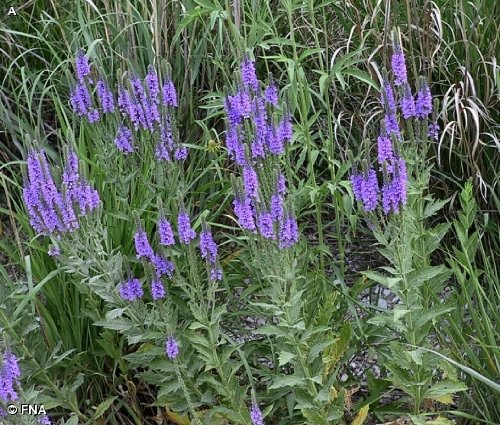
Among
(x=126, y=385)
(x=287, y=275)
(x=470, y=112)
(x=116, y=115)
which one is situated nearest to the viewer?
(x=287, y=275)

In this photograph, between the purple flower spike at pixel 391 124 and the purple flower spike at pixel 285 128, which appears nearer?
the purple flower spike at pixel 391 124

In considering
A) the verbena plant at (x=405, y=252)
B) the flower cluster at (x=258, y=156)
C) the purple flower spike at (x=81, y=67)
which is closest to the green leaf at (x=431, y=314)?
the verbena plant at (x=405, y=252)

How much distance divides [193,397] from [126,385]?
475 mm

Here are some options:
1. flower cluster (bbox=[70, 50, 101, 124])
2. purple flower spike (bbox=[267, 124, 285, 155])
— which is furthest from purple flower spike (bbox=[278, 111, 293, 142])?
flower cluster (bbox=[70, 50, 101, 124])

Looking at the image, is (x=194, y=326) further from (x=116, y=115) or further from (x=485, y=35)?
(x=485, y=35)

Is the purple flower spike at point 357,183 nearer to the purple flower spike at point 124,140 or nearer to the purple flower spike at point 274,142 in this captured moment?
the purple flower spike at point 274,142

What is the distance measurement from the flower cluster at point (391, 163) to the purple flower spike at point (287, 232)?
0.21 metres

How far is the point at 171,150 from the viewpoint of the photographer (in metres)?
2.69

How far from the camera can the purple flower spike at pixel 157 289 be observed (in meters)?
2.40

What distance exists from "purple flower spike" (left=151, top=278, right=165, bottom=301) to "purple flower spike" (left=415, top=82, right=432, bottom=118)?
3.13 feet

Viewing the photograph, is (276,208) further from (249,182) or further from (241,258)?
(241,258)

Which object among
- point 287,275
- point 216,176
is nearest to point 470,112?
point 216,176

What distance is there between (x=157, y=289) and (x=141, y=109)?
2.04 feet

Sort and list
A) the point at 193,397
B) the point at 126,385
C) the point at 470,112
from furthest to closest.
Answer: the point at 470,112 < the point at 126,385 < the point at 193,397
